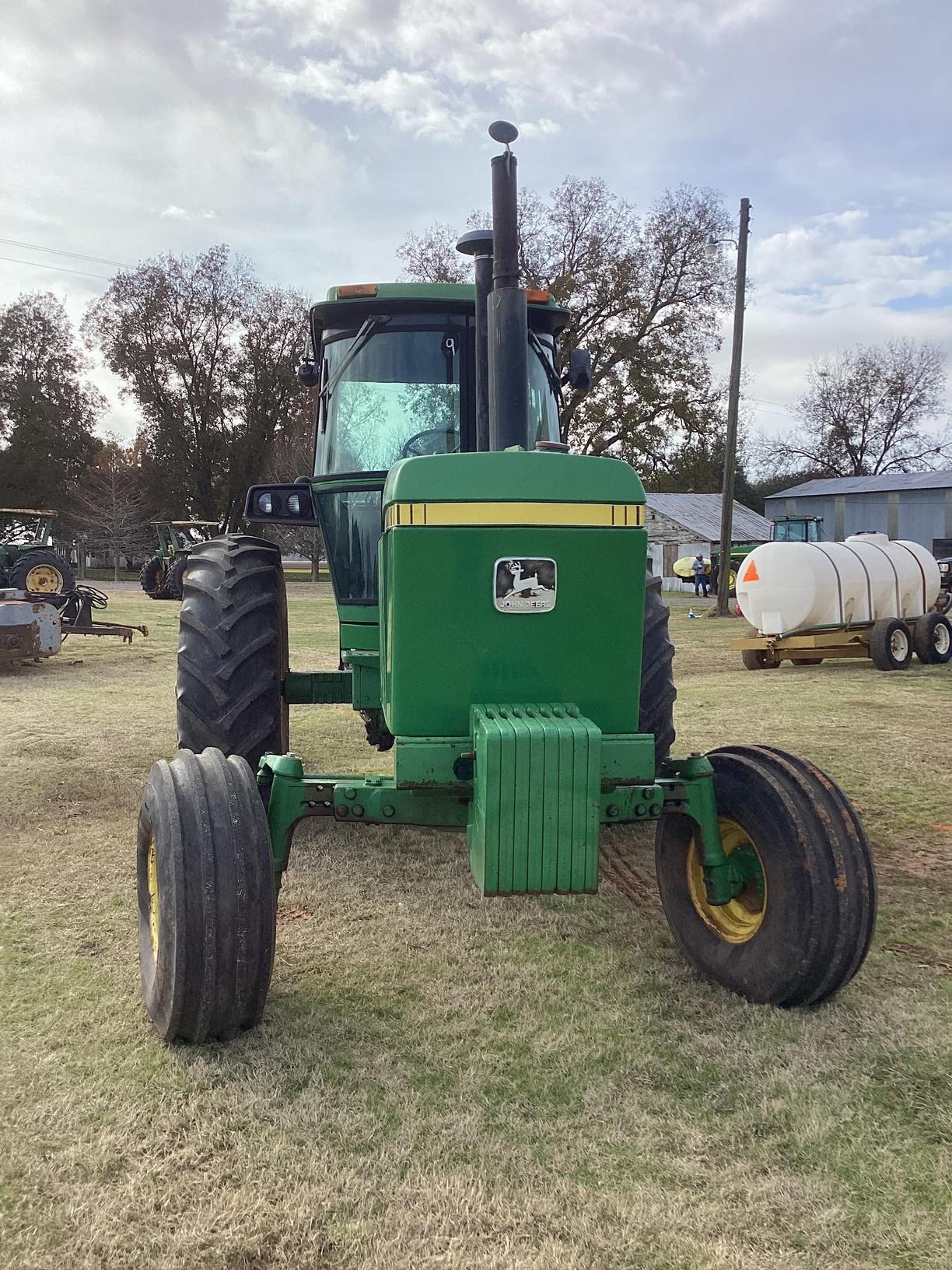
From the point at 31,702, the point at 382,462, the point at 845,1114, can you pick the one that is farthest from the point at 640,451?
the point at 845,1114

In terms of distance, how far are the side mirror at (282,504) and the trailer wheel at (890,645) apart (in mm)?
8283

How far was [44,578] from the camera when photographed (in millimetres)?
17062

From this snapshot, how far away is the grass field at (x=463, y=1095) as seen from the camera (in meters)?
1.97

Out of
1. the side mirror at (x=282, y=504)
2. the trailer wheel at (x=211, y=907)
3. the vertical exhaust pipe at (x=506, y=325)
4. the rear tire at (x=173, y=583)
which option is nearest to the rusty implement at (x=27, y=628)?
the side mirror at (x=282, y=504)

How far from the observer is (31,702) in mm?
8641

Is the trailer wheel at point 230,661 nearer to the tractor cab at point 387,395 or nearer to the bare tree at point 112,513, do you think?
the tractor cab at point 387,395

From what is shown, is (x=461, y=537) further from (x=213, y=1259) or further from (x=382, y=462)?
(x=213, y=1259)

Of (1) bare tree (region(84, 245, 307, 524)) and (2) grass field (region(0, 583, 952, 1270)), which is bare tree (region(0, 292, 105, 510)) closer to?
(1) bare tree (region(84, 245, 307, 524))

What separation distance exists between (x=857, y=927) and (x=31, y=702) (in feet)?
25.3

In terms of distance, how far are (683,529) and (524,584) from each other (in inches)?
1484

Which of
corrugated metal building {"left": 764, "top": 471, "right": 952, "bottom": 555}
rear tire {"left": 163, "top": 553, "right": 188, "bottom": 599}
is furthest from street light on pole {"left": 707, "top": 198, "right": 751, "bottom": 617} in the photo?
corrugated metal building {"left": 764, "top": 471, "right": 952, "bottom": 555}

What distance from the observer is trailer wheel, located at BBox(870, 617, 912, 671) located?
11.1 meters

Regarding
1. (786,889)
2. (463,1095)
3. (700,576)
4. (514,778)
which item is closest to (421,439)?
(514,778)

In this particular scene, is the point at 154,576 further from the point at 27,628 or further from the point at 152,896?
the point at 152,896
